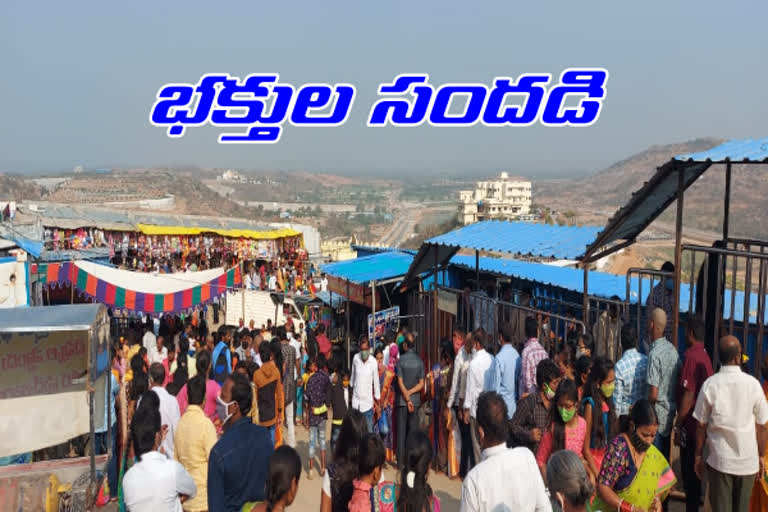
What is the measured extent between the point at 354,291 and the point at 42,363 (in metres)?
6.12

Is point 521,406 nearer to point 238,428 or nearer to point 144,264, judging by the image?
point 238,428

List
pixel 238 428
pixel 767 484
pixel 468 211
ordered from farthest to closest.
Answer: pixel 468 211 < pixel 767 484 < pixel 238 428

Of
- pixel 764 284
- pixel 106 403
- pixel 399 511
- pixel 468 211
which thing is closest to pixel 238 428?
pixel 399 511

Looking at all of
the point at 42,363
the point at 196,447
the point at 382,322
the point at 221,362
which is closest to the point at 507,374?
the point at 196,447

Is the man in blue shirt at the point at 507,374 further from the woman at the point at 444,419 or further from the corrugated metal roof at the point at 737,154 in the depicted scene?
the corrugated metal roof at the point at 737,154

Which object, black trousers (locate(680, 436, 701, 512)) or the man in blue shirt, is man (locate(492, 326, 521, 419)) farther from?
black trousers (locate(680, 436, 701, 512))

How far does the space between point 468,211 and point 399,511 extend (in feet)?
341

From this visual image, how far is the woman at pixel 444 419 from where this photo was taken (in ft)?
20.9

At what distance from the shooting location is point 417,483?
310 centimetres

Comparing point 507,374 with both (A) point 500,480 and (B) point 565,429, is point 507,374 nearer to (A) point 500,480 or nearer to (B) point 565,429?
(B) point 565,429

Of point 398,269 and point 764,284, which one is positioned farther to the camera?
point 398,269

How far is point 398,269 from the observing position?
10.8m

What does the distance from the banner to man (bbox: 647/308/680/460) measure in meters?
11.2

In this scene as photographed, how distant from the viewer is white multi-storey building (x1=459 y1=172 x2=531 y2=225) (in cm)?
9906
